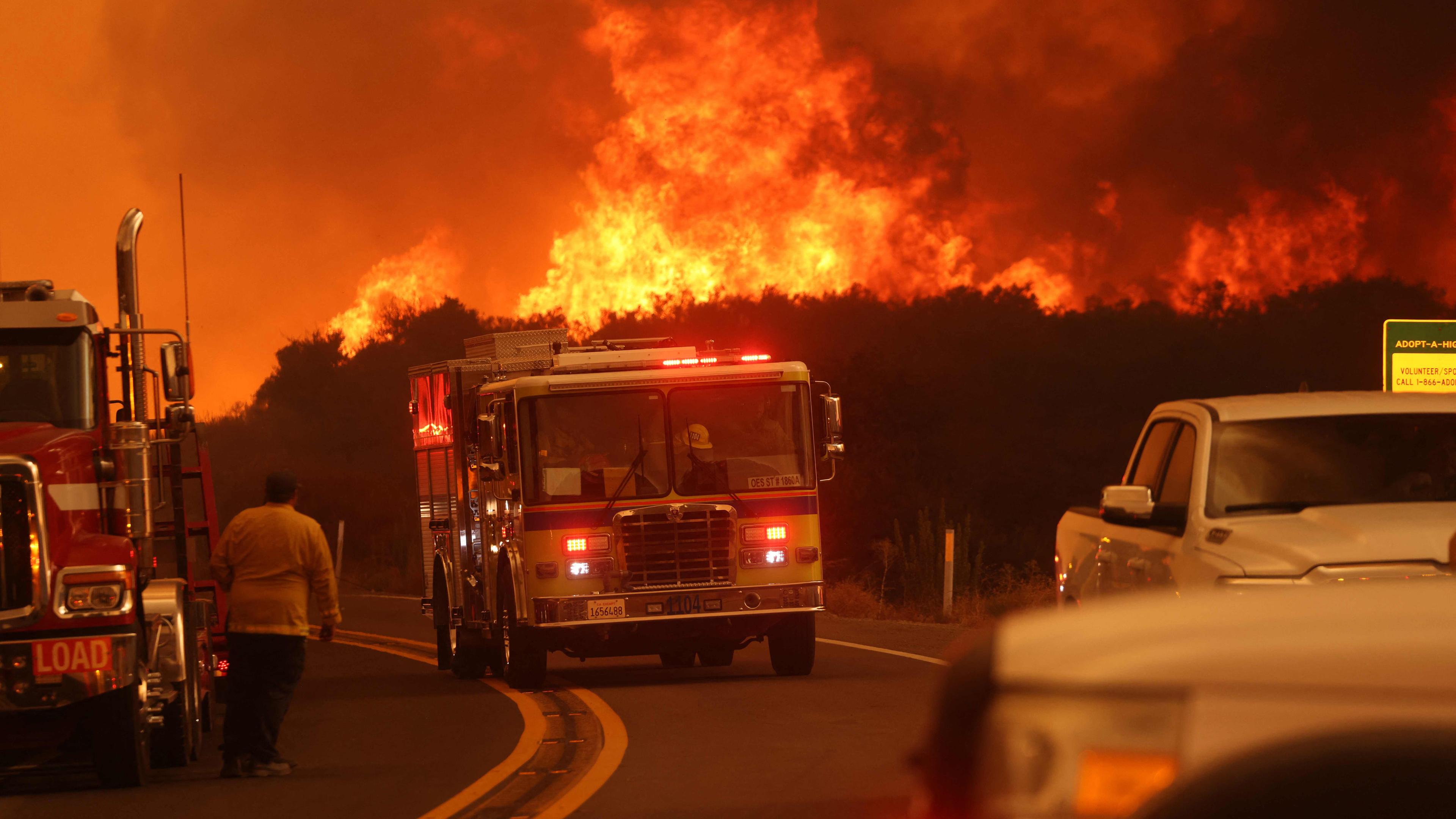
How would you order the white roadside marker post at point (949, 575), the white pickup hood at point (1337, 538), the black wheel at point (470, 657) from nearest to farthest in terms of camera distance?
the white pickup hood at point (1337, 538) < the black wheel at point (470, 657) < the white roadside marker post at point (949, 575)

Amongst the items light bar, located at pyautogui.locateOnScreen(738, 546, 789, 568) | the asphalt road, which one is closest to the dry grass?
the asphalt road

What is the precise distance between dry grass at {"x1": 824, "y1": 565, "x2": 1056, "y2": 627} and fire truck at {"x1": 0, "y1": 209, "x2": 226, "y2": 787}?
10.7m

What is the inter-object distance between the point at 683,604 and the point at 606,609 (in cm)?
66

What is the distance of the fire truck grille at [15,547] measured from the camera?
9469 millimetres

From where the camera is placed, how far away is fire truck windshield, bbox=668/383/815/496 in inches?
589

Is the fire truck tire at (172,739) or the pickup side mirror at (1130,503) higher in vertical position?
the pickup side mirror at (1130,503)

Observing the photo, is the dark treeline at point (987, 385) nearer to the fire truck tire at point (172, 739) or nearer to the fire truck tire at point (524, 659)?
the fire truck tire at point (524, 659)

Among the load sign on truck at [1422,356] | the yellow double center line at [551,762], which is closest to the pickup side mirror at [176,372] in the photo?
the yellow double center line at [551,762]

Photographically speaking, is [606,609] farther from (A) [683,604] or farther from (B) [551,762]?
(B) [551,762]

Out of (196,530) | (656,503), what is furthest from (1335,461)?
(196,530)

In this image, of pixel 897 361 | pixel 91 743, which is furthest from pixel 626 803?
pixel 897 361

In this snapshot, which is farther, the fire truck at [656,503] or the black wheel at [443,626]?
the black wheel at [443,626]

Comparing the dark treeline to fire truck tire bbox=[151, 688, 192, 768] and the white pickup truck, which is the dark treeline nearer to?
fire truck tire bbox=[151, 688, 192, 768]

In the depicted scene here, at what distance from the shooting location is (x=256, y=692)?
33.2 ft
